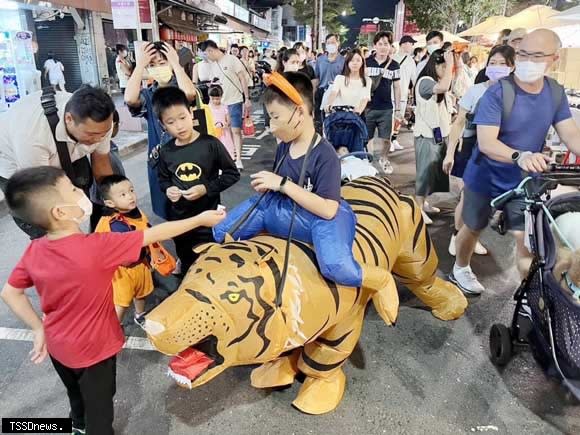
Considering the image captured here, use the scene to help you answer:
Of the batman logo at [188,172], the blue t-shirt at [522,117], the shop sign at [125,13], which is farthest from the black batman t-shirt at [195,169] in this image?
the shop sign at [125,13]

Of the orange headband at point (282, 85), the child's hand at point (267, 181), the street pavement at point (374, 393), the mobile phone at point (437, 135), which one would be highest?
the orange headband at point (282, 85)

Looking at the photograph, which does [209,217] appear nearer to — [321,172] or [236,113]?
[321,172]

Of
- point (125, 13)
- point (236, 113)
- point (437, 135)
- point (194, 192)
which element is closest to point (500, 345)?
point (194, 192)

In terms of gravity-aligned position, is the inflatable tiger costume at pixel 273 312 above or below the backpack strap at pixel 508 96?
below

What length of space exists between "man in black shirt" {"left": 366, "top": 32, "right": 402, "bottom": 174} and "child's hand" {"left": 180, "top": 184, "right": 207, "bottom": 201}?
387 cm

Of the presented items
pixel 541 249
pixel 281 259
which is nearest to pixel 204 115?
pixel 281 259

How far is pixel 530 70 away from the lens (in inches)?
103

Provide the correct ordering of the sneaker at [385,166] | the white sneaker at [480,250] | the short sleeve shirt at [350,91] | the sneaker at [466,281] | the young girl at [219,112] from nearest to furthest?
the sneaker at [466,281]
the white sneaker at [480,250]
the short sleeve shirt at [350,91]
the young girl at [219,112]
the sneaker at [385,166]

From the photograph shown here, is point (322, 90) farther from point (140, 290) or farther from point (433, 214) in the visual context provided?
point (140, 290)

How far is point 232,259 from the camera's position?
1.86 metres

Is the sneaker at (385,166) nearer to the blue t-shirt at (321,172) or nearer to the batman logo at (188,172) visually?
the batman logo at (188,172)

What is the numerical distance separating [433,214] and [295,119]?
11.7 feet

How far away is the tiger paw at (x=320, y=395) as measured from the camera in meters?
2.37

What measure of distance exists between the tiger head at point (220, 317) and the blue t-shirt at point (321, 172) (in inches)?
14.1
